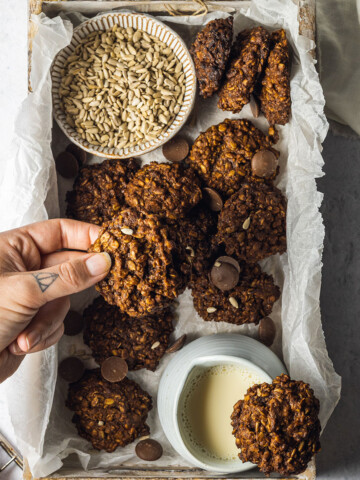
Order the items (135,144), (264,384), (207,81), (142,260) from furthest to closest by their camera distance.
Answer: (135,144) → (207,81) → (264,384) → (142,260)

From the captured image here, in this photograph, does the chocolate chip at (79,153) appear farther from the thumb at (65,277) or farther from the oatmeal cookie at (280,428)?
the oatmeal cookie at (280,428)

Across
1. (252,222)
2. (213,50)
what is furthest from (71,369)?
(213,50)

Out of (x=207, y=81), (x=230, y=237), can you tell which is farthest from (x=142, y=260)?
(x=207, y=81)

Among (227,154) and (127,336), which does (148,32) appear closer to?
(227,154)

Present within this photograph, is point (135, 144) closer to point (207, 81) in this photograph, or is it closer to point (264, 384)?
point (207, 81)

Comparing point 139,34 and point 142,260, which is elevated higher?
point 139,34

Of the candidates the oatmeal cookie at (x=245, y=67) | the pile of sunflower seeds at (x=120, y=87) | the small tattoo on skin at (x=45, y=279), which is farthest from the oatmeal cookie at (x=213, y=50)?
the small tattoo on skin at (x=45, y=279)
